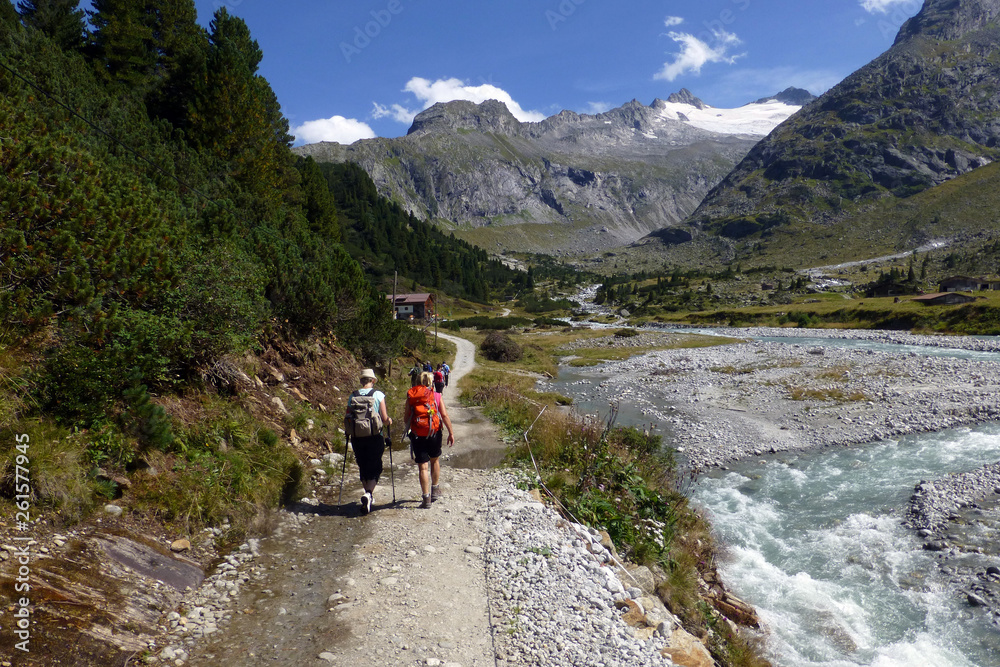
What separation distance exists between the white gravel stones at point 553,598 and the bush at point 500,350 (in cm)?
3865

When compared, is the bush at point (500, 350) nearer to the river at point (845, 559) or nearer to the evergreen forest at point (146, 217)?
the evergreen forest at point (146, 217)

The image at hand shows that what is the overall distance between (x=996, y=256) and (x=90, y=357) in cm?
16927

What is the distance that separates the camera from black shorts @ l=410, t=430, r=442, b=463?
873 cm

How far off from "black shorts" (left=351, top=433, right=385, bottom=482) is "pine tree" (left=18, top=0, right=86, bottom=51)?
30382mm

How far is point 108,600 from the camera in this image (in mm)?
4836

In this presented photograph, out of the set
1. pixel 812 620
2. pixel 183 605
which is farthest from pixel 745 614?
pixel 183 605

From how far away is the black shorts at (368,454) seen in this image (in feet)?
28.2

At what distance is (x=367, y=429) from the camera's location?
8.37 m

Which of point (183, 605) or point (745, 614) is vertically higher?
point (183, 605)

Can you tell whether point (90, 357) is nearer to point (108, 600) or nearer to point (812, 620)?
point (108, 600)

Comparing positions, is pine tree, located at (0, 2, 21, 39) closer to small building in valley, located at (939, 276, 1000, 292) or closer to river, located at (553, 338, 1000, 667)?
river, located at (553, 338, 1000, 667)

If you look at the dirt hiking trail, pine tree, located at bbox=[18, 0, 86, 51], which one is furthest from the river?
Answer: pine tree, located at bbox=[18, 0, 86, 51]

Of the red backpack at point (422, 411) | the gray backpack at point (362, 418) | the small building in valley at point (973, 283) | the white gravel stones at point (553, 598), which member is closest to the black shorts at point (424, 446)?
the red backpack at point (422, 411)

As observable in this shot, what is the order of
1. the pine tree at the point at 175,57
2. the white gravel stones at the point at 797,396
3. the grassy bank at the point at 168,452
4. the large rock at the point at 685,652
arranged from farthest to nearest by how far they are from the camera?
the pine tree at the point at 175,57
the white gravel stones at the point at 797,396
the large rock at the point at 685,652
the grassy bank at the point at 168,452
